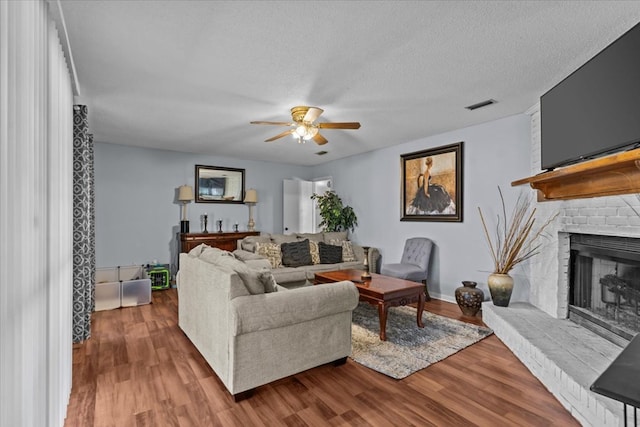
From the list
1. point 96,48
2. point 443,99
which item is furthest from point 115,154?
point 443,99

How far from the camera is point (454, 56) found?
2.51 meters

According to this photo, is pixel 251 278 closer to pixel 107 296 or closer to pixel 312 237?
pixel 107 296

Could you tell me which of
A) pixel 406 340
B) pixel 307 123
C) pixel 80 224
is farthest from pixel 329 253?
pixel 80 224

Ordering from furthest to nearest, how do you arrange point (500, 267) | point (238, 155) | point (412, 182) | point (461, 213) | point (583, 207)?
1. point (238, 155)
2. point (412, 182)
3. point (461, 213)
4. point (500, 267)
5. point (583, 207)

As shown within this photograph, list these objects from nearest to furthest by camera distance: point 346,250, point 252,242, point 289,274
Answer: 1. point 289,274
2. point 252,242
3. point 346,250

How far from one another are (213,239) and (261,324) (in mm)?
4035

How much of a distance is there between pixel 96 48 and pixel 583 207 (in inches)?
162

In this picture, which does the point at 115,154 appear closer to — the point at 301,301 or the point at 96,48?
the point at 96,48

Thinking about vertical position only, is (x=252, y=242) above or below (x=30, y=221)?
below

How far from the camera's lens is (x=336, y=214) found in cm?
642

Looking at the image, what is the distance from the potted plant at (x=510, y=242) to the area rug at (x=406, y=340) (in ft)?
1.59

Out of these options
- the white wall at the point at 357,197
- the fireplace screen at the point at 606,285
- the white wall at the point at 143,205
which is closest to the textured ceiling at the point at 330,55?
the white wall at the point at 357,197

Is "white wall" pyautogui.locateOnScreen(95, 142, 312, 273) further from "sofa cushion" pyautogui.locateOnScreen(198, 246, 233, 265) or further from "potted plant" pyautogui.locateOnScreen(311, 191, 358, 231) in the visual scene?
"sofa cushion" pyautogui.locateOnScreen(198, 246, 233, 265)

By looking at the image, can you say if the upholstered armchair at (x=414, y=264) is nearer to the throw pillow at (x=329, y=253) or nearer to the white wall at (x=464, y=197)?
the white wall at (x=464, y=197)
